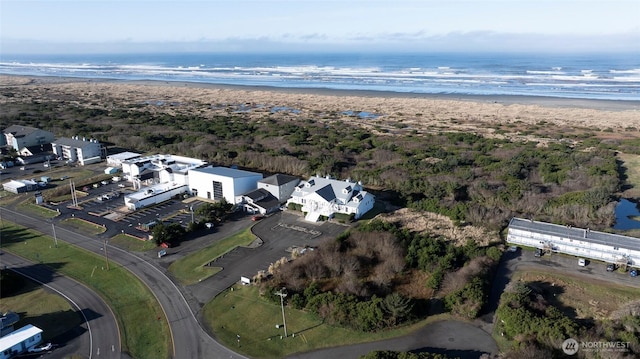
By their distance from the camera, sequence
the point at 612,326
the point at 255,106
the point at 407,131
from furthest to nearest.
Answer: the point at 255,106
the point at 407,131
the point at 612,326

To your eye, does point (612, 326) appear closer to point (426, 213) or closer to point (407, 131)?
point (426, 213)

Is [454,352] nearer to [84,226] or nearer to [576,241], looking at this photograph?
[576,241]

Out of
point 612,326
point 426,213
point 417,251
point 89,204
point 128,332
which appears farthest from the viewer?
point 89,204

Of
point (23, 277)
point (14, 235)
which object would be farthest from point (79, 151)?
Result: point (23, 277)

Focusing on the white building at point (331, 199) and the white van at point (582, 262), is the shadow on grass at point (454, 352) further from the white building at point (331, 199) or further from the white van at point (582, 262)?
the white building at point (331, 199)

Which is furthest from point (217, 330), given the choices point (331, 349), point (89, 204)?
point (89, 204)
